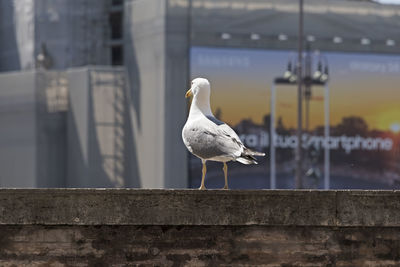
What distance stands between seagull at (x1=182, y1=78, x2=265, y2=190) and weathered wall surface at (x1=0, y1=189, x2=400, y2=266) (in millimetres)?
592

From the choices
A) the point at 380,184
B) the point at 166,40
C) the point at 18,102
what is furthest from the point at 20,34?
the point at 380,184

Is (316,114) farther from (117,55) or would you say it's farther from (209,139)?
(209,139)

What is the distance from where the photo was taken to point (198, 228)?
12.5 meters

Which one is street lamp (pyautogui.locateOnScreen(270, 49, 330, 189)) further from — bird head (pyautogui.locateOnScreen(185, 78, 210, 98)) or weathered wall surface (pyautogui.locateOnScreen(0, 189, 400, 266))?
weathered wall surface (pyautogui.locateOnScreen(0, 189, 400, 266))

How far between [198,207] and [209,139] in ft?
3.42

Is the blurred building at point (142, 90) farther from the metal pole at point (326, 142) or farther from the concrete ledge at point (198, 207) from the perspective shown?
the concrete ledge at point (198, 207)

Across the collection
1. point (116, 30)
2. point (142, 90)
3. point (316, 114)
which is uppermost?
point (116, 30)

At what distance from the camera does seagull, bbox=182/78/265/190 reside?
1311 cm

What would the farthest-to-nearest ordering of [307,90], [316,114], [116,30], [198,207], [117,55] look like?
[117,55], [116,30], [316,114], [307,90], [198,207]

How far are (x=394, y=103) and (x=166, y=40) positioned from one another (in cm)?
1253

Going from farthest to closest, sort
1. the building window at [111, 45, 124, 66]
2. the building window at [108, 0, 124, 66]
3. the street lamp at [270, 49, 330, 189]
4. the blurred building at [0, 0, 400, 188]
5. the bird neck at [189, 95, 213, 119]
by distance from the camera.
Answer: the building window at [111, 45, 124, 66]
the building window at [108, 0, 124, 66]
the street lamp at [270, 49, 330, 189]
the blurred building at [0, 0, 400, 188]
the bird neck at [189, 95, 213, 119]

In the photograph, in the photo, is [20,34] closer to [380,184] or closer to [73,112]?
[73,112]

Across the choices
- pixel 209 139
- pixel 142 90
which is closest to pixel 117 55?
pixel 142 90

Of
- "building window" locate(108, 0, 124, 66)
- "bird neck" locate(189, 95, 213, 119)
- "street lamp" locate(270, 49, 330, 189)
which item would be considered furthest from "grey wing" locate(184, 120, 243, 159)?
"building window" locate(108, 0, 124, 66)
